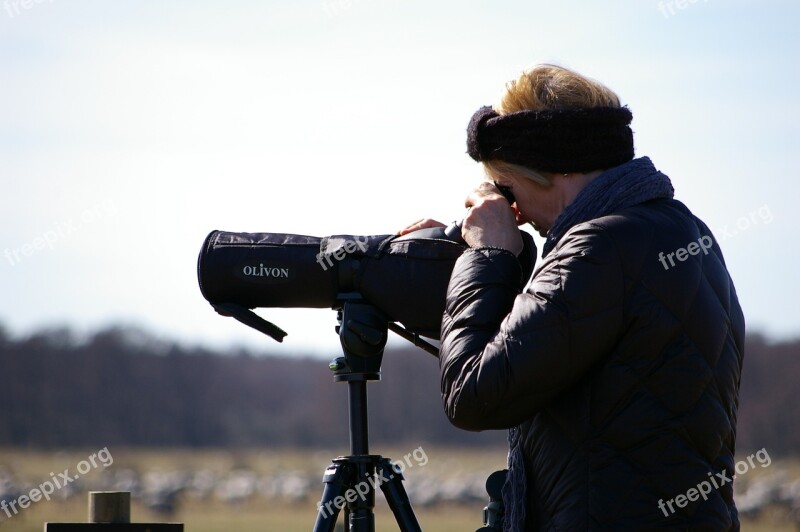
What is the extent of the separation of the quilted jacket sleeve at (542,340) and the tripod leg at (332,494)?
22.9 inches

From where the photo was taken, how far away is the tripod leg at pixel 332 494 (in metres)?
2.63

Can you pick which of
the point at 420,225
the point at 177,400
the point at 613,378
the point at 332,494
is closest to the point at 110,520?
the point at 332,494

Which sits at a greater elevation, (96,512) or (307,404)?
(307,404)

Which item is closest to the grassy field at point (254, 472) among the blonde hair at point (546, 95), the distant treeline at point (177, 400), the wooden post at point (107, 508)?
the distant treeline at point (177, 400)

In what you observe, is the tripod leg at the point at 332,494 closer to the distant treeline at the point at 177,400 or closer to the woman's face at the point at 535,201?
the woman's face at the point at 535,201

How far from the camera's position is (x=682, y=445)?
211 cm

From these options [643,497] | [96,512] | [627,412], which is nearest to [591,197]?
[627,412]

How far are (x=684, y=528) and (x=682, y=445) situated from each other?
0.15 m

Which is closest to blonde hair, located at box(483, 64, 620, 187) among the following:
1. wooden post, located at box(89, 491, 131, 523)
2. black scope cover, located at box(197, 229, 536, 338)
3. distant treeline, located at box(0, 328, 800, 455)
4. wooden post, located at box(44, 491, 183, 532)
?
black scope cover, located at box(197, 229, 536, 338)

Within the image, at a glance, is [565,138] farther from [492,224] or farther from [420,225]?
[420,225]

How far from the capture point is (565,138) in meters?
2.33

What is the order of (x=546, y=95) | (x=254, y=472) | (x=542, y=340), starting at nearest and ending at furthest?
(x=542, y=340), (x=546, y=95), (x=254, y=472)

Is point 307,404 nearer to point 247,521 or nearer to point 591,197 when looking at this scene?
point 247,521

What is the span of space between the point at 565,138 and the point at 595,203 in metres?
0.15
